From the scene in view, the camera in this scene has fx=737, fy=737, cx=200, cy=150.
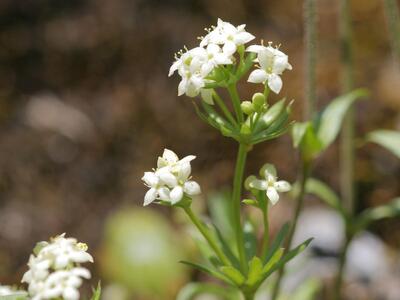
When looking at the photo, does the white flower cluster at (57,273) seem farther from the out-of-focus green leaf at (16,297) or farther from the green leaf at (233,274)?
the green leaf at (233,274)

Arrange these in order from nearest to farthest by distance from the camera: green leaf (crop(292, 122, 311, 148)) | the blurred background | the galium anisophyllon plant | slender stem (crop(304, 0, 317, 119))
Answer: the galium anisophyllon plant, green leaf (crop(292, 122, 311, 148)), slender stem (crop(304, 0, 317, 119)), the blurred background

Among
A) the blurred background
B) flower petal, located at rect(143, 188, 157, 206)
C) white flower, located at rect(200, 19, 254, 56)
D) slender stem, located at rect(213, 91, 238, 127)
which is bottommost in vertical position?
flower petal, located at rect(143, 188, 157, 206)

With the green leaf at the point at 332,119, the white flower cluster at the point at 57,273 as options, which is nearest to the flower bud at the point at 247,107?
the white flower cluster at the point at 57,273

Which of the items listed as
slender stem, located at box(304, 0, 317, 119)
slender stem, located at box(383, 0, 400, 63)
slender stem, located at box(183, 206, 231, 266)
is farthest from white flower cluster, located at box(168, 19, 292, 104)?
slender stem, located at box(383, 0, 400, 63)

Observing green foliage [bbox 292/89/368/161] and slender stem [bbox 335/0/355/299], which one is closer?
green foliage [bbox 292/89/368/161]

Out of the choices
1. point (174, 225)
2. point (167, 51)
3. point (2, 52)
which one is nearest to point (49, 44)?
point (2, 52)

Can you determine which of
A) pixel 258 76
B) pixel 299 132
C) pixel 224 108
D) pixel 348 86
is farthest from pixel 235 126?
pixel 348 86

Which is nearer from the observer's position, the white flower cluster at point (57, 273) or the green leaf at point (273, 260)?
the white flower cluster at point (57, 273)

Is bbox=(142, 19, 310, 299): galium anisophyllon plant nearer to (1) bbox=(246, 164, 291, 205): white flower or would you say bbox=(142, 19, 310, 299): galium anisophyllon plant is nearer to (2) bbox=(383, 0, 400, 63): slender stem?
(1) bbox=(246, 164, 291, 205): white flower
